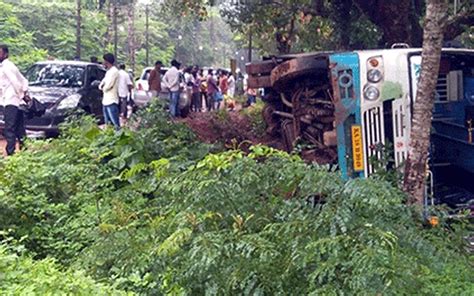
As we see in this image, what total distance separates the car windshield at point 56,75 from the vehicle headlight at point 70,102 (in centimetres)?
64

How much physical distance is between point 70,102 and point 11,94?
3635mm

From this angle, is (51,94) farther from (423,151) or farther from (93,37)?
(93,37)

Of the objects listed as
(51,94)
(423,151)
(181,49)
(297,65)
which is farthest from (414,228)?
(181,49)

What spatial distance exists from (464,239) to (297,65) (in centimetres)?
350

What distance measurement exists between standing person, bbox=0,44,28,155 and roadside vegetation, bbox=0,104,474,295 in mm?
4818

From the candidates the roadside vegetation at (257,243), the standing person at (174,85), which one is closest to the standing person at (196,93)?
the standing person at (174,85)

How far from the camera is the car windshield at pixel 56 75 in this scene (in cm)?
1497

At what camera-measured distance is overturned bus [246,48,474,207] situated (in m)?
7.21

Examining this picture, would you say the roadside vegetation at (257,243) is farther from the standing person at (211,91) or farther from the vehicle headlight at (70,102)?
the standing person at (211,91)

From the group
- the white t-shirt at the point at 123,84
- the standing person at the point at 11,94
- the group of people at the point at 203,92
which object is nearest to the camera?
the standing person at the point at 11,94

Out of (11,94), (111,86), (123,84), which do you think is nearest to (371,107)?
(11,94)

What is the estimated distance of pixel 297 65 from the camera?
8.48 meters

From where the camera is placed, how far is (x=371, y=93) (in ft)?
23.6

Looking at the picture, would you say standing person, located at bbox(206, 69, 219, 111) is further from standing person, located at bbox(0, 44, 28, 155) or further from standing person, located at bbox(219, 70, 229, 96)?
standing person, located at bbox(0, 44, 28, 155)
